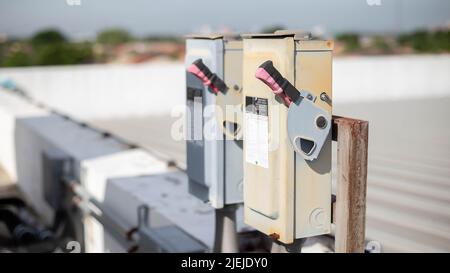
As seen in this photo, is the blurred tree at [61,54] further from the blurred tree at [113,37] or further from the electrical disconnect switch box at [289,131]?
the electrical disconnect switch box at [289,131]

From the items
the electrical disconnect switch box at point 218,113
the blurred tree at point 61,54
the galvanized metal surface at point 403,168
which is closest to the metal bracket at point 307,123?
the electrical disconnect switch box at point 218,113

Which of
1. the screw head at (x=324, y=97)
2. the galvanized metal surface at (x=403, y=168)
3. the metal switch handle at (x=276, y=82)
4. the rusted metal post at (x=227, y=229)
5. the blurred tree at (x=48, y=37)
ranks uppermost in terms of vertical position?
the metal switch handle at (x=276, y=82)

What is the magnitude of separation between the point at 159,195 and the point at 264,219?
202 cm

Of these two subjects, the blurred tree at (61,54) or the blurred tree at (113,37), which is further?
the blurred tree at (113,37)

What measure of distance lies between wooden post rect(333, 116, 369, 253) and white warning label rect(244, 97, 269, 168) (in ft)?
0.93

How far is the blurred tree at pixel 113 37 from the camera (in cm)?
3802

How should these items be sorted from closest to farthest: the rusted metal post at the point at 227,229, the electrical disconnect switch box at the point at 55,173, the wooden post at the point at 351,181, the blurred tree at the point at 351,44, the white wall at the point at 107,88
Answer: the wooden post at the point at 351,181, the rusted metal post at the point at 227,229, the electrical disconnect switch box at the point at 55,173, the white wall at the point at 107,88, the blurred tree at the point at 351,44

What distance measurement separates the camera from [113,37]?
40.2 meters

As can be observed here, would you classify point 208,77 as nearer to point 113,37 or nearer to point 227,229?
point 227,229

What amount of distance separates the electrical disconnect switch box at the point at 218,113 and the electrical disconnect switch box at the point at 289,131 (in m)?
0.41

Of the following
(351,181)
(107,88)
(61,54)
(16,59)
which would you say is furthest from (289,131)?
(61,54)

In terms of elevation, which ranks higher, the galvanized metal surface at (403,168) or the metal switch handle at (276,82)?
the metal switch handle at (276,82)

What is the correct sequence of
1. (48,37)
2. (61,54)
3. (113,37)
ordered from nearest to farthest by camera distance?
(61,54) → (48,37) → (113,37)

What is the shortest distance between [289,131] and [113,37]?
38894 millimetres
